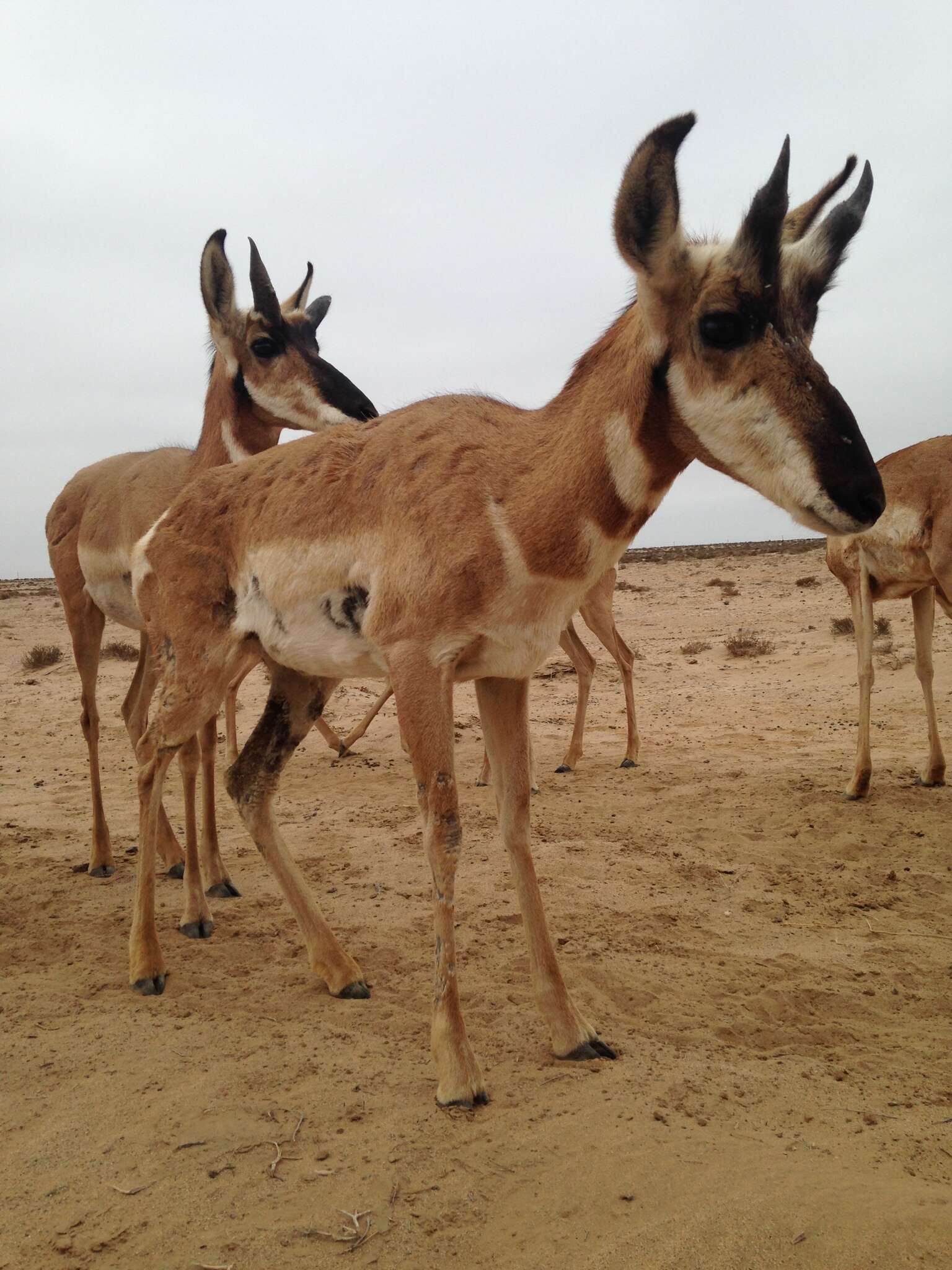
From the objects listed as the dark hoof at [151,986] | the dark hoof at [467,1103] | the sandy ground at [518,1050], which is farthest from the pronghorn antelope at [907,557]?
the dark hoof at [151,986]

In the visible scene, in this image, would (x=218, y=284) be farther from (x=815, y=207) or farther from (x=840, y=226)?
(x=840, y=226)

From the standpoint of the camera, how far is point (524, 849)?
3.83m

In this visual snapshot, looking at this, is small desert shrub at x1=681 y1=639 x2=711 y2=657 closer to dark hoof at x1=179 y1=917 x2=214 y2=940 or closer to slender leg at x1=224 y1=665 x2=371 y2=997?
slender leg at x1=224 y1=665 x2=371 y2=997

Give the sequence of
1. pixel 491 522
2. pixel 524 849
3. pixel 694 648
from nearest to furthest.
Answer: pixel 491 522 < pixel 524 849 < pixel 694 648

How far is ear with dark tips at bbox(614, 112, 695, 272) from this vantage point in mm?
2887

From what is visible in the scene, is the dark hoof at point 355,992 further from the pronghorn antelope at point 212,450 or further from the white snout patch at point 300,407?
the white snout patch at point 300,407

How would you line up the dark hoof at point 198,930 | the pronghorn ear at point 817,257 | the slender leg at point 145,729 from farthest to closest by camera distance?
1. the slender leg at point 145,729
2. the dark hoof at point 198,930
3. the pronghorn ear at point 817,257

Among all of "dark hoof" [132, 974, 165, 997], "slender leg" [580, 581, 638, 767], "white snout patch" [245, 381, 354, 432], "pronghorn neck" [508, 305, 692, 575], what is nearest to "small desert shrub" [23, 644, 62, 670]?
"slender leg" [580, 581, 638, 767]

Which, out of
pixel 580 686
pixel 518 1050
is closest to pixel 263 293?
pixel 518 1050

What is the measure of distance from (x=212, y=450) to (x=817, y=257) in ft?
13.9

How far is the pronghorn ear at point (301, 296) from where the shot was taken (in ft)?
22.4

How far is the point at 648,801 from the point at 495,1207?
5014mm

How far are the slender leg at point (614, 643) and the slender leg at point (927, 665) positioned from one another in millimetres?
2703

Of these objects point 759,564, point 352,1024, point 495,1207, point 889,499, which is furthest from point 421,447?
point 759,564
